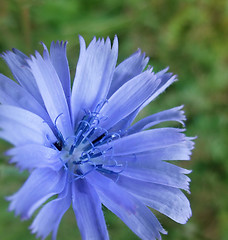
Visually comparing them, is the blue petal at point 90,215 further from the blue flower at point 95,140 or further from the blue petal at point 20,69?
the blue petal at point 20,69

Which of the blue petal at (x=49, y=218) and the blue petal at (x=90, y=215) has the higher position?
the blue petal at (x=49, y=218)

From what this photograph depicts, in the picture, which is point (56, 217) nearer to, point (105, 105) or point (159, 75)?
point (105, 105)

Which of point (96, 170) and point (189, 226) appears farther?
point (189, 226)

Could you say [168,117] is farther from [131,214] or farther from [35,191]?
[35,191]

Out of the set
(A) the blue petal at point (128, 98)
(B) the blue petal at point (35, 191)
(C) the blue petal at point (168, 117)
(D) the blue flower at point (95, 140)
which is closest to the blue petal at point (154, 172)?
(D) the blue flower at point (95, 140)

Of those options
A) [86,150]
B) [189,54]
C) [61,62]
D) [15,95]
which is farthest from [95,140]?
[189,54]

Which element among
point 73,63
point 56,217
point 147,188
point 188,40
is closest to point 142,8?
point 188,40
